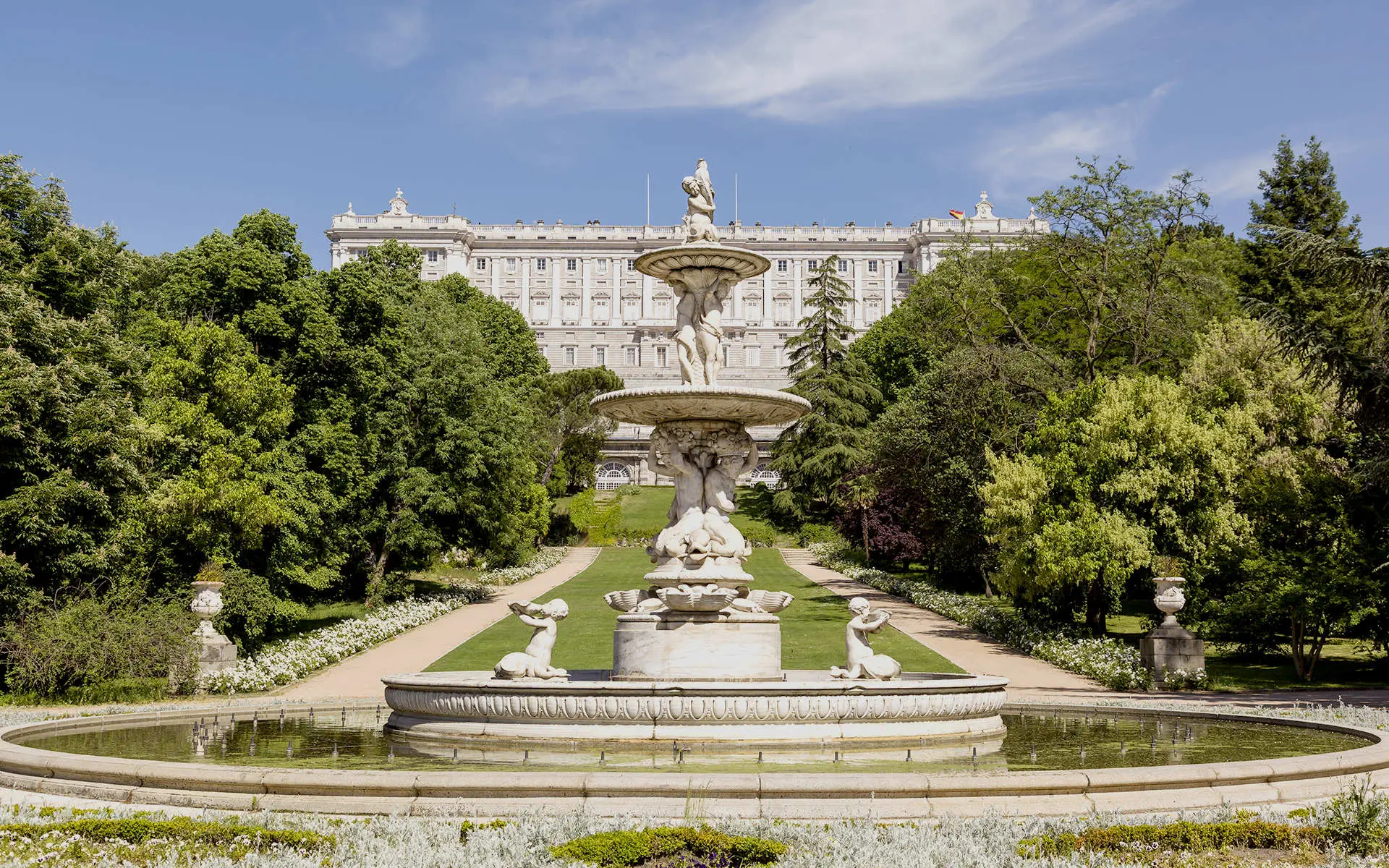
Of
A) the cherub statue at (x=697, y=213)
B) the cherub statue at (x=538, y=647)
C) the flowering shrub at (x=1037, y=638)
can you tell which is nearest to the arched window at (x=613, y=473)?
the flowering shrub at (x=1037, y=638)

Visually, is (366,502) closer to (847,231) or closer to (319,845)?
(319,845)

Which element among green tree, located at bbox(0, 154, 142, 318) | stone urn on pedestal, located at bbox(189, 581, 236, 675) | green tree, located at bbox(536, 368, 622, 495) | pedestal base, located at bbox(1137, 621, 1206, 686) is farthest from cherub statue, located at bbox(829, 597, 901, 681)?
green tree, located at bbox(536, 368, 622, 495)

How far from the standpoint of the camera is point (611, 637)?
29562 mm

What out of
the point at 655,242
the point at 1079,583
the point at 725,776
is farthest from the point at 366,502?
the point at 655,242

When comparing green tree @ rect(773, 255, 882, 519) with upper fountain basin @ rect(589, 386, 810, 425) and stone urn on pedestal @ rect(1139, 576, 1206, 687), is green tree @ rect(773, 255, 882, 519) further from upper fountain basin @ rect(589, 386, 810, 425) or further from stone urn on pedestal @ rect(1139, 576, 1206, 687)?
upper fountain basin @ rect(589, 386, 810, 425)

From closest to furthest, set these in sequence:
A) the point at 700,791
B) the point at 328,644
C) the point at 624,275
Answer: the point at 700,791 → the point at 328,644 → the point at 624,275

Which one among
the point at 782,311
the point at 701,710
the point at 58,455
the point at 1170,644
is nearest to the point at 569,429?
the point at 58,455

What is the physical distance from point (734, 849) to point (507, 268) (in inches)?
4540

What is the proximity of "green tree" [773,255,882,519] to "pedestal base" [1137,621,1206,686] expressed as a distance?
26648 mm

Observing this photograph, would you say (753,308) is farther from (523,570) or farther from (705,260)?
(705,260)

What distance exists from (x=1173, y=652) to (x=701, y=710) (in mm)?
13474

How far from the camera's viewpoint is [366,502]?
33406 millimetres

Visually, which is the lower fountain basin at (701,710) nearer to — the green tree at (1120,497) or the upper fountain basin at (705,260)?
the upper fountain basin at (705,260)

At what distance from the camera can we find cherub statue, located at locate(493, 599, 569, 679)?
12.1 metres
